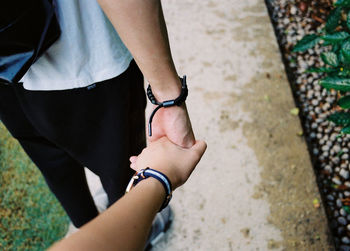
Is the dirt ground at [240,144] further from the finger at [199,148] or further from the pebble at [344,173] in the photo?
the finger at [199,148]

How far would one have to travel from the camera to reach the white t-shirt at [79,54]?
→ 3.05 ft

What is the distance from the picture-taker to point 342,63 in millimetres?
1784

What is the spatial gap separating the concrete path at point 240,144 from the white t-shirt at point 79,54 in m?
1.24

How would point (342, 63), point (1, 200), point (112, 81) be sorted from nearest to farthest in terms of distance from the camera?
point (112, 81), point (342, 63), point (1, 200)

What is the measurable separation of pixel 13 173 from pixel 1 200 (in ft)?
0.66

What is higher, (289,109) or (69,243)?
(69,243)

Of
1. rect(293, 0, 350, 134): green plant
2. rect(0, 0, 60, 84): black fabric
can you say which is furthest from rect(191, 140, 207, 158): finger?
rect(293, 0, 350, 134): green plant

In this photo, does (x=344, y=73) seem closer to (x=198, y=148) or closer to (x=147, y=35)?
(x=198, y=148)

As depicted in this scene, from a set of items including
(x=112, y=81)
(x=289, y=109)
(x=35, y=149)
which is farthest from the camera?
(x=289, y=109)

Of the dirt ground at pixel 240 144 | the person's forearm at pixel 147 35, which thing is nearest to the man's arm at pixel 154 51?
the person's forearm at pixel 147 35

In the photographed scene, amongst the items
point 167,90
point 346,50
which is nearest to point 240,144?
point 346,50

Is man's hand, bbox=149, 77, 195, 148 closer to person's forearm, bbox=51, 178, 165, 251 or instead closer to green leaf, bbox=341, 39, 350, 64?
person's forearm, bbox=51, 178, 165, 251

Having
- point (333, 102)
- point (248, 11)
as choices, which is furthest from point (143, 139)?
point (248, 11)

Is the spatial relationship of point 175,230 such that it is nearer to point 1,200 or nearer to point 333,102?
point 1,200
